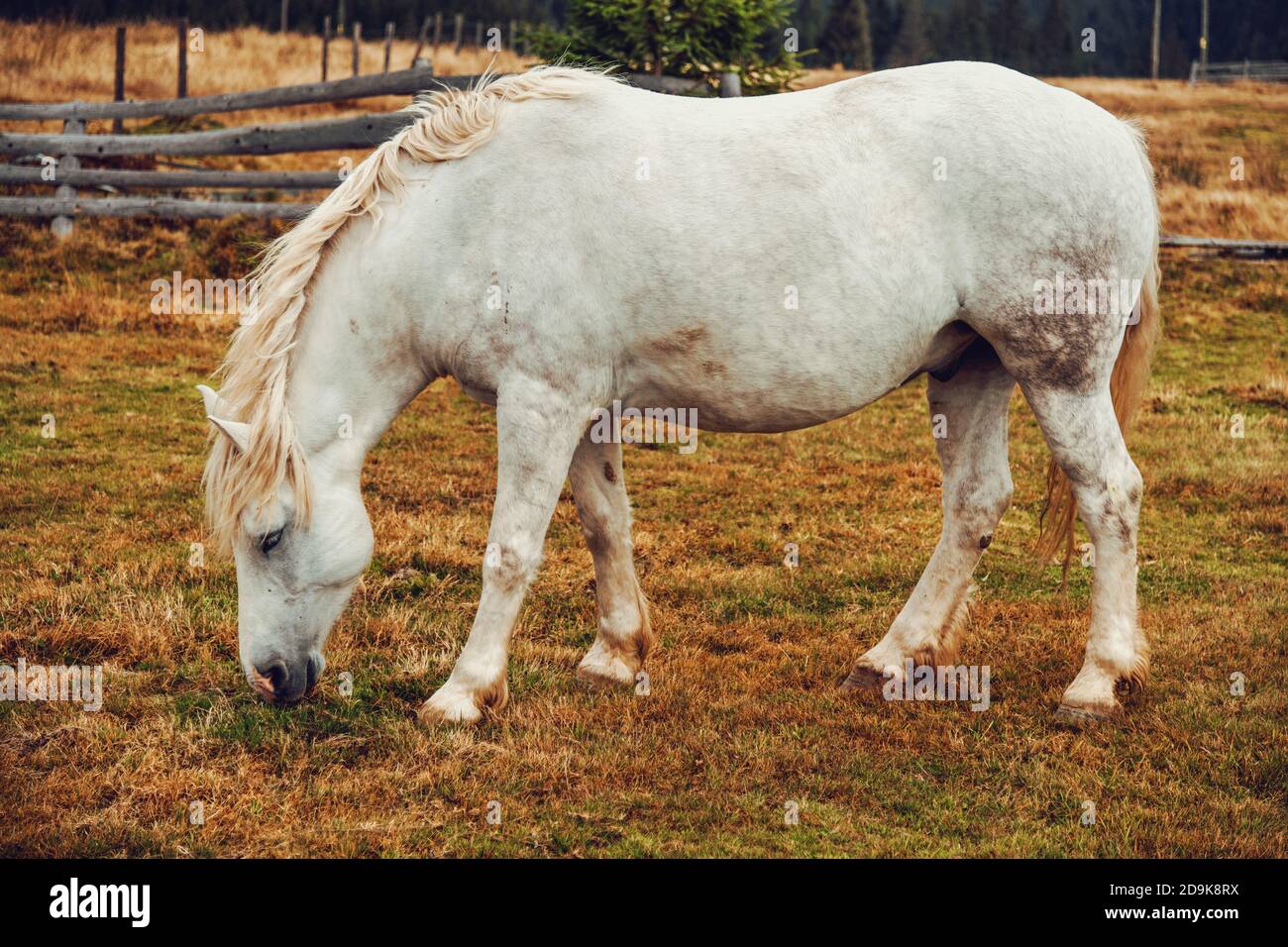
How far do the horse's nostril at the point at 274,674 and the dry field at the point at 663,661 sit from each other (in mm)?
172

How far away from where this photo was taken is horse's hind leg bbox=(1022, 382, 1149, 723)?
4469 millimetres

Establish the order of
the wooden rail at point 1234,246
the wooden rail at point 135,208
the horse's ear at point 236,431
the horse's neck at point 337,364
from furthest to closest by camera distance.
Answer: the wooden rail at point 1234,246 < the wooden rail at point 135,208 < the horse's neck at point 337,364 < the horse's ear at point 236,431

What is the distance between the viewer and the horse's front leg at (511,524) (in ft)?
13.8

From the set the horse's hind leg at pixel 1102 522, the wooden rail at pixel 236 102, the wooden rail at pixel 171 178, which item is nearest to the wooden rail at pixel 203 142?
the wooden rail at pixel 171 178

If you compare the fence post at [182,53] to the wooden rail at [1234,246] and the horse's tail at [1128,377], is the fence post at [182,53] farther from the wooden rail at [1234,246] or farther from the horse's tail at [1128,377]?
the horse's tail at [1128,377]

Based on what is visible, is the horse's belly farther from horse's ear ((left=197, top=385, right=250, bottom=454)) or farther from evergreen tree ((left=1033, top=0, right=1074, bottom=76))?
evergreen tree ((left=1033, top=0, right=1074, bottom=76))

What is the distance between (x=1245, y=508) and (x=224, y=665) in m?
6.05

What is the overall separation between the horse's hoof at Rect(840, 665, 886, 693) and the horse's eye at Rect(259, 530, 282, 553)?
222cm

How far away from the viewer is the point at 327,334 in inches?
168

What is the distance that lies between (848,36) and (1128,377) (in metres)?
56.6

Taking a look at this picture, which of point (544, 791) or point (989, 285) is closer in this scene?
point (544, 791)

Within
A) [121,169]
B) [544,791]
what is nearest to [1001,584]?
[544,791]
